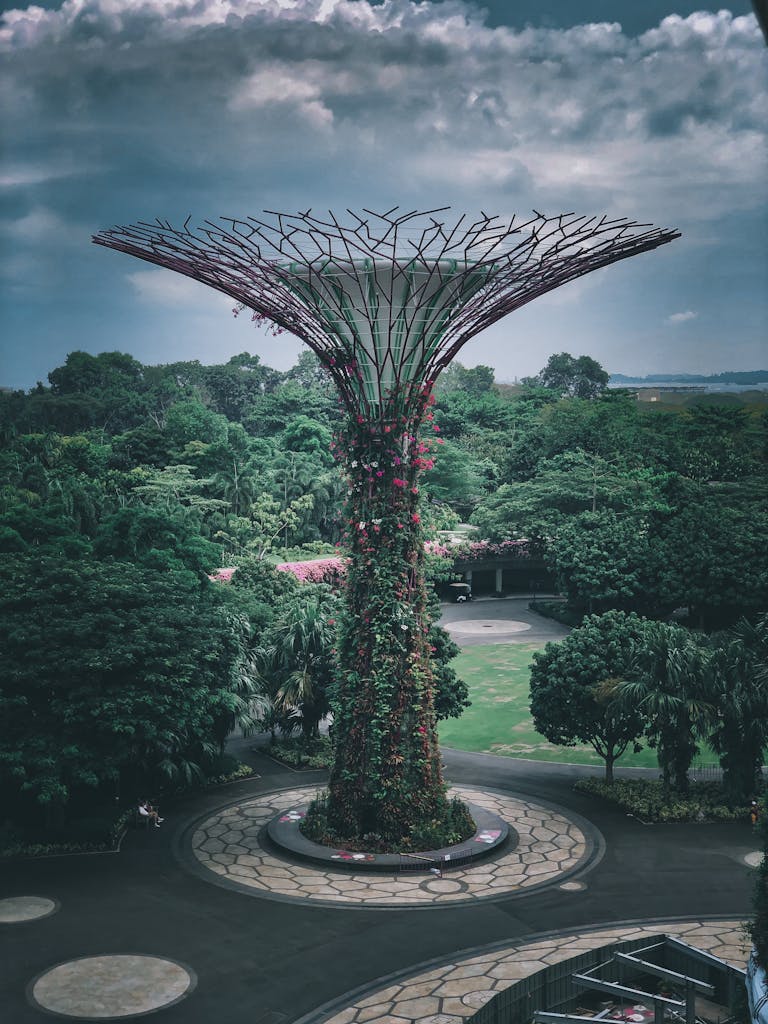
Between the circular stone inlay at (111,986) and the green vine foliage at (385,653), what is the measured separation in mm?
5357

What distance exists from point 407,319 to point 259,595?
51.2ft

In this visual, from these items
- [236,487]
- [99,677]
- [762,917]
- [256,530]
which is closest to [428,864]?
[99,677]

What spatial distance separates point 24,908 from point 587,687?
40.8 feet

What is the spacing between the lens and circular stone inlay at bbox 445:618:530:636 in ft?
152

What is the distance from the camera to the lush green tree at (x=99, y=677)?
1939 cm

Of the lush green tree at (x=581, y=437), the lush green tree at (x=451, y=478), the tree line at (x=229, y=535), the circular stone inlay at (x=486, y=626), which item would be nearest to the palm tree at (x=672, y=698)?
the tree line at (x=229, y=535)

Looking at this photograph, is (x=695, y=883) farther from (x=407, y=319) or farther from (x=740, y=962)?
(x=407, y=319)

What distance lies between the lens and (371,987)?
1532cm

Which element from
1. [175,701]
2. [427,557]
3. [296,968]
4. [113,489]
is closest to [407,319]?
[427,557]

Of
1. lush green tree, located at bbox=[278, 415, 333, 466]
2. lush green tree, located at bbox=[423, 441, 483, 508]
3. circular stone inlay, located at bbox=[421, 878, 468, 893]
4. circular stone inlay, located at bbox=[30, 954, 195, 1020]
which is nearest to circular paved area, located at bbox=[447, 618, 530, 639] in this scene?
lush green tree, located at bbox=[423, 441, 483, 508]

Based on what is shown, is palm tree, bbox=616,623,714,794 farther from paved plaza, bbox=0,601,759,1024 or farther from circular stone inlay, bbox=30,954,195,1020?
circular stone inlay, bbox=30,954,195,1020

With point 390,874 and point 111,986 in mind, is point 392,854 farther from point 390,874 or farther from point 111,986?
point 111,986

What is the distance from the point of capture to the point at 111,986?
600 inches

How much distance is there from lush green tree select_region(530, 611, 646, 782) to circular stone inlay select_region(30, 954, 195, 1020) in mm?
11196
